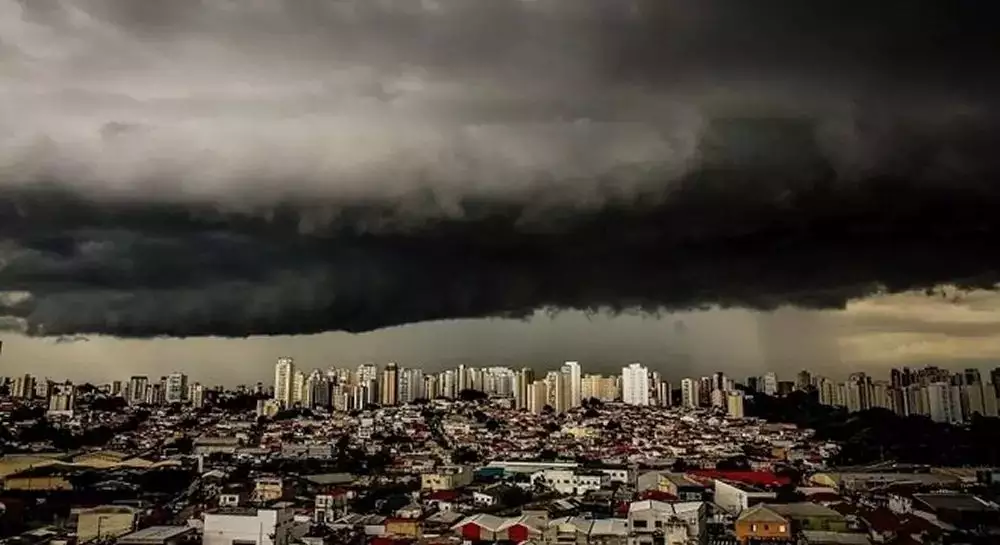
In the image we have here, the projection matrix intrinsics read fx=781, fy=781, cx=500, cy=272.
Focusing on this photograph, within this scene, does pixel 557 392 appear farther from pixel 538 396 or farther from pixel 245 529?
pixel 245 529

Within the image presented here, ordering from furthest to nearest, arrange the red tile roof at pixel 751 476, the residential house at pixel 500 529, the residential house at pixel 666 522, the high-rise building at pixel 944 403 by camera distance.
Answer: the high-rise building at pixel 944 403 → the red tile roof at pixel 751 476 → the residential house at pixel 500 529 → the residential house at pixel 666 522

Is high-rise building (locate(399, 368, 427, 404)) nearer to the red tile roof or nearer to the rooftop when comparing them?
the red tile roof

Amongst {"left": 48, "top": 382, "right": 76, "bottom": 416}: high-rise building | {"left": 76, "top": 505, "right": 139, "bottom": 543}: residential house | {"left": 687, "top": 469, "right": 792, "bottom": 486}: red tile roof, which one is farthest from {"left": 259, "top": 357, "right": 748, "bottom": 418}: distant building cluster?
{"left": 76, "top": 505, "right": 139, "bottom": 543}: residential house

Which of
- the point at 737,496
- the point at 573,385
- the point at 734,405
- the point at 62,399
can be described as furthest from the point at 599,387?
the point at 62,399

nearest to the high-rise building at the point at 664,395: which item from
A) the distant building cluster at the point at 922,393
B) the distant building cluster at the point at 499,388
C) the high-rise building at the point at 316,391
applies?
the distant building cluster at the point at 499,388

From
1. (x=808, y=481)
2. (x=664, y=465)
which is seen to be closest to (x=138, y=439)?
(x=664, y=465)

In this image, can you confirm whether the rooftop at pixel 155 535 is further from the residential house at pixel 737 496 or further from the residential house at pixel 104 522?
the residential house at pixel 737 496
